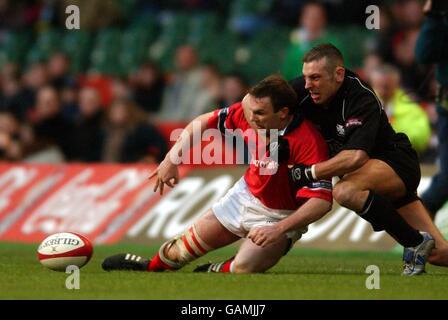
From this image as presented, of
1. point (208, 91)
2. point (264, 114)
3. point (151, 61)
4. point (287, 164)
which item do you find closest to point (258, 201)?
point (287, 164)

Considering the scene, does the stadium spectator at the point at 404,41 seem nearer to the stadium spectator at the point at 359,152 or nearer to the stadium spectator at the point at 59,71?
the stadium spectator at the point at 59,71

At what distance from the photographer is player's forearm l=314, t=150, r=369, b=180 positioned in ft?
26.5

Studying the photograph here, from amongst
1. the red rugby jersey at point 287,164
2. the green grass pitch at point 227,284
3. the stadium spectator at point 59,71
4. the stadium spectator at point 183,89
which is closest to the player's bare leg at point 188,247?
the green grass pitch at point 227,284

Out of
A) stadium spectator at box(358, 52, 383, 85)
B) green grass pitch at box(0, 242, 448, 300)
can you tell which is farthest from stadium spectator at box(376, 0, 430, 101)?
green grass pitch at box(0, 242, 448, 300)

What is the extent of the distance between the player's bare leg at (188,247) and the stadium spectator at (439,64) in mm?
2556

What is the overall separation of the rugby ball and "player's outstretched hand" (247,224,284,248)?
1.32 metres

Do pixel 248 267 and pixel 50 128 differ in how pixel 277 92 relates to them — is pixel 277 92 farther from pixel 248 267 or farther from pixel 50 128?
pixel 50 128

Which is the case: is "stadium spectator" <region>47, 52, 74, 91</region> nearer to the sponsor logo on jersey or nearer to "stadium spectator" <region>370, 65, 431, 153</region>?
"stadium spectator" <region>370, 65, 431, 153</region>

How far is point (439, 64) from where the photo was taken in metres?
10.5

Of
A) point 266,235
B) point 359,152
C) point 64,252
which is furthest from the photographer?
point 64,252

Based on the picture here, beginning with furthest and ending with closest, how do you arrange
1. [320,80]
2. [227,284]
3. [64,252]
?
1. [64,252]
2. [320,80]
3. [227,284]

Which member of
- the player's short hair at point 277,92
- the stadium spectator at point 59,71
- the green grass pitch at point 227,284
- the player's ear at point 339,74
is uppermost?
the stadium spectator at point 59,71

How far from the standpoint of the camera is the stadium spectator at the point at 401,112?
12398mm

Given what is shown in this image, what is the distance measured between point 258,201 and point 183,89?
323 inches
